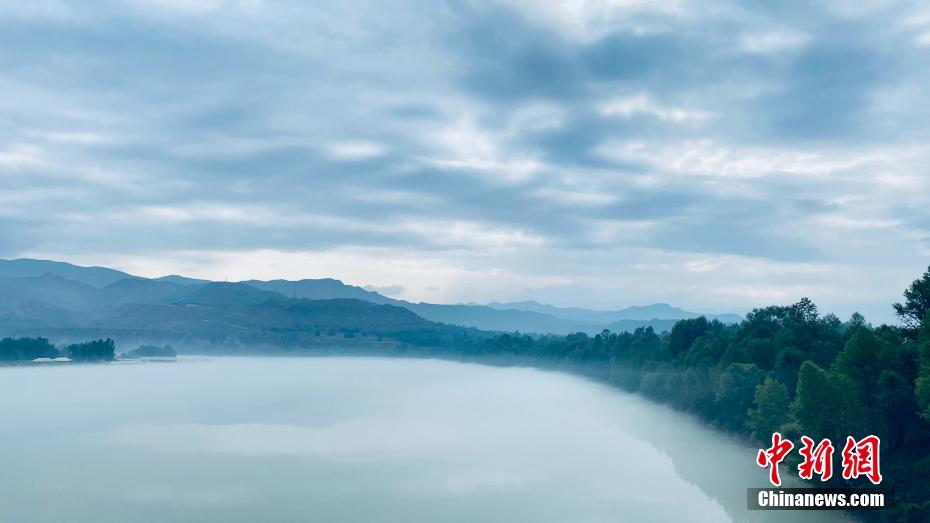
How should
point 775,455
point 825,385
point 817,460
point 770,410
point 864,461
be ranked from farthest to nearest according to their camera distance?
1. point 770,410
2. point 775,455
3. point 825,385
4. point 817,460
5. point 864,461

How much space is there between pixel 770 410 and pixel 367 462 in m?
40.8

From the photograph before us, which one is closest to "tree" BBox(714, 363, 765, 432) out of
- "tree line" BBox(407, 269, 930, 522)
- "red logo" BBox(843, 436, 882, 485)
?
"tree line" BBox(407, 269, 930, 522)

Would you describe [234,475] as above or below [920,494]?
below

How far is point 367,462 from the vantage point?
7281 centimetres

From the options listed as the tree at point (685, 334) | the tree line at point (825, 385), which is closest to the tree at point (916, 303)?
the tree line at point (825, 385)

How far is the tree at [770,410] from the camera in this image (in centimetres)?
6494

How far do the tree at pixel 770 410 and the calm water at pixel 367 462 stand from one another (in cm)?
392

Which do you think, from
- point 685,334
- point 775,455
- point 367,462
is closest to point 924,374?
point 775,455

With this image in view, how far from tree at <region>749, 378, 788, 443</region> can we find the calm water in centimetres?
392

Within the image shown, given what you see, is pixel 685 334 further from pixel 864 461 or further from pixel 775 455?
pixel 864 461

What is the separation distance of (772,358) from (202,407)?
94924 millimetres

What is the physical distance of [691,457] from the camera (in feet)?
239

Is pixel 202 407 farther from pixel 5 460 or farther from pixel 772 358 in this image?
pixel 772 358

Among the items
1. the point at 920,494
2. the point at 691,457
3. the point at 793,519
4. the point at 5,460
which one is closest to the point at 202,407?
the point at 5,460
